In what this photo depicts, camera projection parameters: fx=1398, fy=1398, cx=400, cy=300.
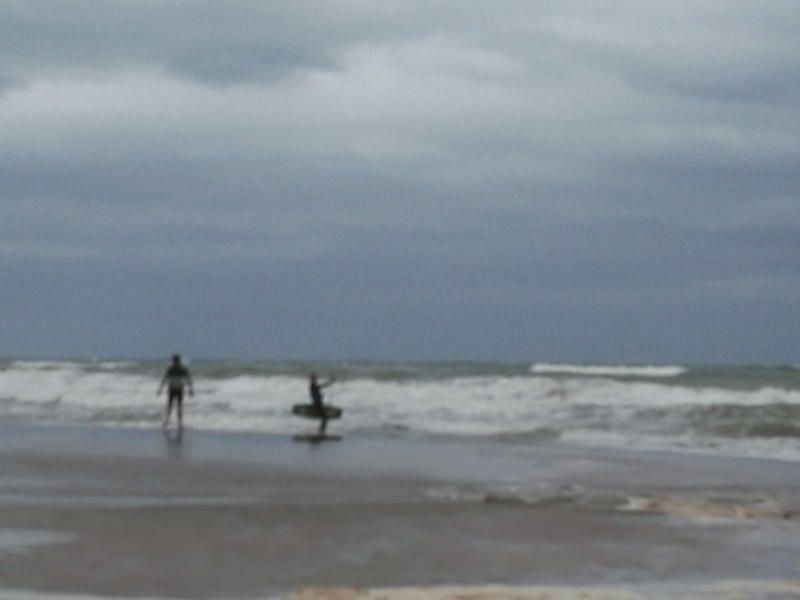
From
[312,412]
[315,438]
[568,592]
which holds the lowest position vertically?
[568,592]

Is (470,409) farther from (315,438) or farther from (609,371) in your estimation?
(609,371)

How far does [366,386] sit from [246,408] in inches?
401

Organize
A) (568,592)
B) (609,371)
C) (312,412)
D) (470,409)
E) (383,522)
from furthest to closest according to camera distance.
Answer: (609,371), (470,409), (312,412), (383,522), (568,592)

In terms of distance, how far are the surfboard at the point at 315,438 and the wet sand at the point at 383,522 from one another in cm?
320

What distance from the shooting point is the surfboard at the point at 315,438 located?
27.1m

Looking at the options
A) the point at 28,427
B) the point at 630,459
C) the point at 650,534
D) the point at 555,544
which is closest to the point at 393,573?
the point at 555,544

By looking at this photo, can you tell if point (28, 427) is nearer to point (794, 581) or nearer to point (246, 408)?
point (246, 408)

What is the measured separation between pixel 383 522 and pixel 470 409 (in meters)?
25.6

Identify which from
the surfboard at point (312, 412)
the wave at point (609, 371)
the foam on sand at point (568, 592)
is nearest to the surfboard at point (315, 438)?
the surfboard at point (312, 412)

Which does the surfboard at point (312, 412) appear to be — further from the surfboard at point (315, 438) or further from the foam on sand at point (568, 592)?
the foam on sand at point (568, 592)

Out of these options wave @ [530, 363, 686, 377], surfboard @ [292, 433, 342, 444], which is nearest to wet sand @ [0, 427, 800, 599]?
surfboard @ [292, 433, 342, 444]

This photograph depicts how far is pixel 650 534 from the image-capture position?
13688 mm

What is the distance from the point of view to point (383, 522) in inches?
568

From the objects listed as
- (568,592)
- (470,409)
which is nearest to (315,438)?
(470,409)
